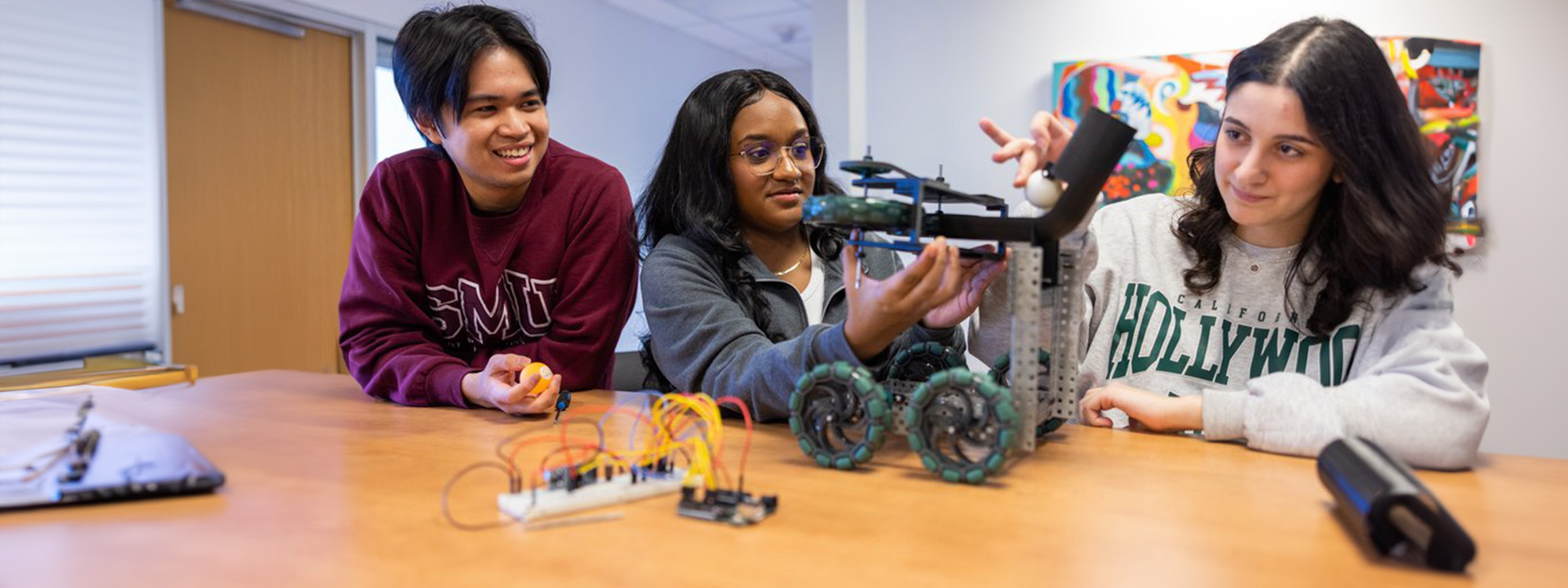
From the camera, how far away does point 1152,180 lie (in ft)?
10.5

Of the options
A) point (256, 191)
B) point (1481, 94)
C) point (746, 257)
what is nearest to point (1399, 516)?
point (746, 257)

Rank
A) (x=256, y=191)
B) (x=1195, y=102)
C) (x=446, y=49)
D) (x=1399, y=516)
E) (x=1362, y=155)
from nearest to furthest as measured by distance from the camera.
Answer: (x=1399, y=516) < (x=1362, y=155) < (x=446, y=49) < (x=1195, y=102) < (x=256, y=191)

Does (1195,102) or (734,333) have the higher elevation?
(1195,102)

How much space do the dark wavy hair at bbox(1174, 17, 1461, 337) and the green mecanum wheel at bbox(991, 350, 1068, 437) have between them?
43 cm

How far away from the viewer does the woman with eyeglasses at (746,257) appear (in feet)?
4.43

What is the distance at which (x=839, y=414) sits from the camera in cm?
105

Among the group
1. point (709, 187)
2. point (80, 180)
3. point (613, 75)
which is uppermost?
point (613, 75)

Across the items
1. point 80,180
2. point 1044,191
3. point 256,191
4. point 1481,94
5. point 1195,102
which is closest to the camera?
point 1044,191

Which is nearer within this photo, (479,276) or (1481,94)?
(479,276)

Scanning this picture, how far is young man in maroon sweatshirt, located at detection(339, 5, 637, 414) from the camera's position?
162 cm

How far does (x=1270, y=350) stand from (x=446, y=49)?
4.45 feet

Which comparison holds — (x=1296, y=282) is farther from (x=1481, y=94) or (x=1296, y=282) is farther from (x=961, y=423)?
(x=1481, y=94)

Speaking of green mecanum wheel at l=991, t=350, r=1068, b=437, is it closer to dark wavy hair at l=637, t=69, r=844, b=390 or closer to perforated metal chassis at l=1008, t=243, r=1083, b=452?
perforated metal chassis at l=1008, t=243, r=1083, b=452

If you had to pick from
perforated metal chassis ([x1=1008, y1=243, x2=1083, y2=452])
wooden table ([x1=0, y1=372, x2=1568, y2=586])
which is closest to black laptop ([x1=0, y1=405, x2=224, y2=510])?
wooden table ([x1=0, y1=372, x2=1568, y2=586])
